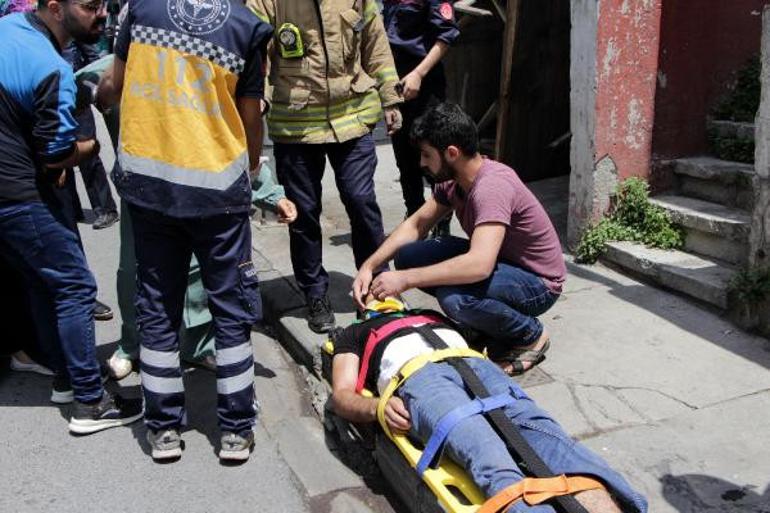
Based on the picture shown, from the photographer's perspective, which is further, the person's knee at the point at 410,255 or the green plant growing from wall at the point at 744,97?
the green plant growing from wall at the point at 744,97

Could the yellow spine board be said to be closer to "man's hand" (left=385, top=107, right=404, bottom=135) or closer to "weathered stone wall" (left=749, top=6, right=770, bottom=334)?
"man's hand" (left=385, top=107, right=404, bottom=135)

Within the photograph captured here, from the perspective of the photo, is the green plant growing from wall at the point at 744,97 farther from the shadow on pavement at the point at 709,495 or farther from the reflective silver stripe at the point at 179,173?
the reflective silver stripe at the point at 179,173

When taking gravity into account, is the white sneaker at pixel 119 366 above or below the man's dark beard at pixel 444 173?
below

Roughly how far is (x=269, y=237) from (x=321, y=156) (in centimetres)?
183

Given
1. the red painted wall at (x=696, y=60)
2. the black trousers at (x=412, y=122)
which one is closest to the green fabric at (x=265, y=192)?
the black trousers at (x=412, y=122)

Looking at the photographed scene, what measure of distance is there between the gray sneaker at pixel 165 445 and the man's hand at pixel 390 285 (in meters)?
1.01

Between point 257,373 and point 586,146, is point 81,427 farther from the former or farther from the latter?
point 586,146

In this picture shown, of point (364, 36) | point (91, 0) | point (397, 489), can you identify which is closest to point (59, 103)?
point (91, 0)

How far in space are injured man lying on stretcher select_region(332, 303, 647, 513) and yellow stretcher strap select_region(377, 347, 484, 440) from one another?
19mm

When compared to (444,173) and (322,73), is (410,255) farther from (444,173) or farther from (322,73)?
(322,73)

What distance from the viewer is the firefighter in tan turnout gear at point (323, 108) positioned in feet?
12.4

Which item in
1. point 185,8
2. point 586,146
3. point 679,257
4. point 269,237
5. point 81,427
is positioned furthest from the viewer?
point 269,237

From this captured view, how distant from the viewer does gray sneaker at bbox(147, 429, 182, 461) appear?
3143 millimetres

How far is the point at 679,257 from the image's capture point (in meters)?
4.47
